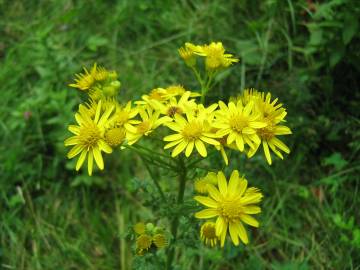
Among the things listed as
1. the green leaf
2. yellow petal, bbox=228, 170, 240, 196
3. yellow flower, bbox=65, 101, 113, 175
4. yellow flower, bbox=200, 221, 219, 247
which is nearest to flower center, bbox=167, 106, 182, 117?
yellow flower, bbox=65, 101, 113, 175

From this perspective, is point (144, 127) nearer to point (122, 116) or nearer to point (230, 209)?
point (122, 116)

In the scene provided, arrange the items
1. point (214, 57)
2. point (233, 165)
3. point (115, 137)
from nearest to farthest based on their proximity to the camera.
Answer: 1. point (115, 137)
2. point (214, 57)
3. point (233, 165)

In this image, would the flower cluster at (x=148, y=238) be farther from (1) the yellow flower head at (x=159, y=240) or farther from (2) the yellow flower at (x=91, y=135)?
(2) the yellow flower at (x=91, y=135)

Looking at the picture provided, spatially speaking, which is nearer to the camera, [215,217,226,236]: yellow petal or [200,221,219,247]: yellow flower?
[215,217,226,236]: yellow petal

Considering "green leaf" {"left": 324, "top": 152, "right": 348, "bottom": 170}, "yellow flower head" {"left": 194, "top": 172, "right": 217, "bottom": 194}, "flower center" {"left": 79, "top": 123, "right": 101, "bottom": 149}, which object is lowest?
"yellow flower head" {"left": 194, "top": 172, "right": 217, "bottom": 194}

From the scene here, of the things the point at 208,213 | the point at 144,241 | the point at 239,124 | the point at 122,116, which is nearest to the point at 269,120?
the point at 239,124

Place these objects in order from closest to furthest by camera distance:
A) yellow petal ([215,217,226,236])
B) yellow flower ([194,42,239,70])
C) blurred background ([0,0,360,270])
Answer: yellow petal ([215,217,226,236]) → yellow flower ([194,42,239,70]) → blurred background ([0,0,360,270])

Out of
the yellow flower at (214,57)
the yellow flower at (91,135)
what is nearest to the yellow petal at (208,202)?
the yellow flower at (91,135)

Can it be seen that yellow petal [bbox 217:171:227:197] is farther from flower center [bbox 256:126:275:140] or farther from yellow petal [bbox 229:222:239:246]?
flower center [bbox 256:126:275:140]
